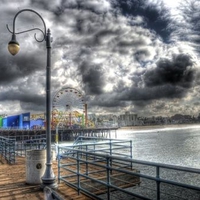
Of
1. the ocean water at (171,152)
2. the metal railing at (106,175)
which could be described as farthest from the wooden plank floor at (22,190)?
the ocean water at (171,152)

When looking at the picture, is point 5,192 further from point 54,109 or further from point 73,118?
point 73,118

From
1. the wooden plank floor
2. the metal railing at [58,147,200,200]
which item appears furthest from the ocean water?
the wooden plank floor

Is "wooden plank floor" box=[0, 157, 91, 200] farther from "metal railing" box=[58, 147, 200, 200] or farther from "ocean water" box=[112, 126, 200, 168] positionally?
"ocean water" box=[112, 126, 200, 168]

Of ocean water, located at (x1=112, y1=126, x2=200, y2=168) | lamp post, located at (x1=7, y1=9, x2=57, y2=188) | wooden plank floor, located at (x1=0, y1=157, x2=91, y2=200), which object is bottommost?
ocean water, located at (x1=112, y1=126, x2=200, y2=168)

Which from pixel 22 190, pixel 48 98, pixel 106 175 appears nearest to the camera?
pixel 22 190

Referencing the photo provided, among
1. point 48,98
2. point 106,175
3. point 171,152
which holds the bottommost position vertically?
point 171,152

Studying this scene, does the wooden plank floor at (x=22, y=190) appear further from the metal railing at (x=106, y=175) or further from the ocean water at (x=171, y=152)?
the ocean water at (x=171, y=152)

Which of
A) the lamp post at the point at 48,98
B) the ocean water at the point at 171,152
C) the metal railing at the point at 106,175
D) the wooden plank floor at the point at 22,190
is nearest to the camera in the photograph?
the metal railing at the point at 106,175

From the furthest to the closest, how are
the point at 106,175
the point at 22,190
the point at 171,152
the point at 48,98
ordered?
the point at 171,152 → the point at 106,175 → the point at 48,98 → the point at 22,190

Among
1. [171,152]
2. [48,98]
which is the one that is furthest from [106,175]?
[171,152]

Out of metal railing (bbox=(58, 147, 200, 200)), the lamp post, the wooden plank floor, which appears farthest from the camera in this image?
the lamp post

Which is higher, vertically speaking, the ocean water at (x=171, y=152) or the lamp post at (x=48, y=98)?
the lamp post at (x=48, y=98)

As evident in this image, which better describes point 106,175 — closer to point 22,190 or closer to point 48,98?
point 22,190

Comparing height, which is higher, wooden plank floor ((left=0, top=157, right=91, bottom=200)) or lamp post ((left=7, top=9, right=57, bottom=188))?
lamp post ((left=7, top=9, right=57, bottom=188))
